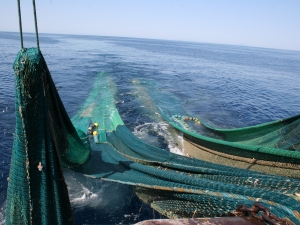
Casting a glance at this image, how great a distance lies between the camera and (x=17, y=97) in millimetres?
2725

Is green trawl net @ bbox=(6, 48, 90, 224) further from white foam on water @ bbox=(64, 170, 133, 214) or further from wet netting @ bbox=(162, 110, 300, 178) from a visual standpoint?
wet netting @ bbox=(162, 110, 300, 178)

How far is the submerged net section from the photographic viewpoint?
2788 mm

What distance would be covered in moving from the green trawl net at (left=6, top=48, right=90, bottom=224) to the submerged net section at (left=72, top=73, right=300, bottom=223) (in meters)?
1.78

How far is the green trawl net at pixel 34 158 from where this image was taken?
8.96 feet

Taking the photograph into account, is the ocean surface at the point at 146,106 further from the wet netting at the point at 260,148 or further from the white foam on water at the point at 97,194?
the wet netting at the point at 260,148

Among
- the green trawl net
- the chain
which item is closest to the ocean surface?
the green trawl net

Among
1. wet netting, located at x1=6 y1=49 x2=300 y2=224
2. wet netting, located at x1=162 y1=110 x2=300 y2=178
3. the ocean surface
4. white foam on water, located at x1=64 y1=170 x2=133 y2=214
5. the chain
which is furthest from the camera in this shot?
the ocean surface

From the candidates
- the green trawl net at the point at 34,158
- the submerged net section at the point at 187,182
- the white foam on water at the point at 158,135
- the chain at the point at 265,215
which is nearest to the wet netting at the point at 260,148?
the white foam on water at the point at 158,135

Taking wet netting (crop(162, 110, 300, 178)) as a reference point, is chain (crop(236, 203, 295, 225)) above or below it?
above

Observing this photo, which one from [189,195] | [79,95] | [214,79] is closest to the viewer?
[189,195]

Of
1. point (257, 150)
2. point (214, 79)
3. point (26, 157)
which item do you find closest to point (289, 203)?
point (26, 157)

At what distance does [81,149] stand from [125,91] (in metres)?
14.8

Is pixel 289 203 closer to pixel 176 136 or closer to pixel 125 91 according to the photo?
pixel 176 136

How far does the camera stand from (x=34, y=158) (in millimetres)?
2906
